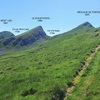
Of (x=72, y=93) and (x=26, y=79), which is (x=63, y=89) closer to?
(x=72, y=93)

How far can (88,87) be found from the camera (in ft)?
120

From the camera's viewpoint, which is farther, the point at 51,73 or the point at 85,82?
the point at 51,73

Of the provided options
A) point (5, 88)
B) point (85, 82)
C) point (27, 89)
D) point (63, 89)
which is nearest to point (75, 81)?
point (85, 82)

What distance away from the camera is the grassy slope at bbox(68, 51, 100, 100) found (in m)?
33.4

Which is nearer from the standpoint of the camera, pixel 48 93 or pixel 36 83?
pixel 48 93

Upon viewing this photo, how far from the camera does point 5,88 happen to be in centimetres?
4003

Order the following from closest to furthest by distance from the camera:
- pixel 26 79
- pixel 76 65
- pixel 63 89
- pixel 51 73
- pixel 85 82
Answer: pixel 63 89 → pixel 85 82 → pixel 26 79 → pixel 51 73 → pixel 76 65

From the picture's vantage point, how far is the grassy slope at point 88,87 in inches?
1315

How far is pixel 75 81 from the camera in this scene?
4081cm

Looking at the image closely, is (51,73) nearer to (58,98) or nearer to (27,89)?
(27,89)

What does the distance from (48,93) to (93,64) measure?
1914 cm

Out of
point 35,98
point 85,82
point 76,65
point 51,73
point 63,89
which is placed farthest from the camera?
point 76,65

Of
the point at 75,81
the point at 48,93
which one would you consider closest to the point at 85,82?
the point at 75,81

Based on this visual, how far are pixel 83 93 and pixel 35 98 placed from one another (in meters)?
6.59
